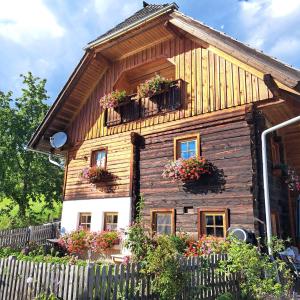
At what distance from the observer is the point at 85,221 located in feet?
44.7

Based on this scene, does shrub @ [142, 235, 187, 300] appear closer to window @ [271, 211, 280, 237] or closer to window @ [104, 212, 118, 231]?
window @ [271, 211, 280, 237]

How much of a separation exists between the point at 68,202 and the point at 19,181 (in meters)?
13.8

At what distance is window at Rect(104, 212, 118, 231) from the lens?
1244cm

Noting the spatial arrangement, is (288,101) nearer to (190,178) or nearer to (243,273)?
(190,178)

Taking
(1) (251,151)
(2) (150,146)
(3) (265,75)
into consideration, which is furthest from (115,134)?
(3) (265,75)

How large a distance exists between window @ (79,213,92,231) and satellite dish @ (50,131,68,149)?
11.1 ft

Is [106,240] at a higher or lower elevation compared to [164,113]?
lower

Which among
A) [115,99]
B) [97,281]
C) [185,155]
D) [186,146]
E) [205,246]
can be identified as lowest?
[97,281]

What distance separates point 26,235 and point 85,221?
3837 millimetres

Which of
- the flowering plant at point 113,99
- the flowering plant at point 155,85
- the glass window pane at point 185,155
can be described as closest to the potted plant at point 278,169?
the glass window pane at point 185,155

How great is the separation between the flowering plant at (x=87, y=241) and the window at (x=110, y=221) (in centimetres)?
41

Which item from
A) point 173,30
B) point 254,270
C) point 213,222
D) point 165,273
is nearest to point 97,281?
point 165,273

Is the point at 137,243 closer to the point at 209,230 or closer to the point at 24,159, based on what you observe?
the point at 209,230

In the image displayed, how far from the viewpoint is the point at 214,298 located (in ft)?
22.6
